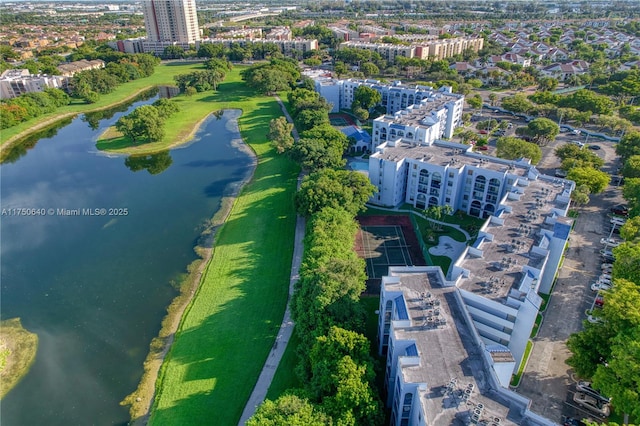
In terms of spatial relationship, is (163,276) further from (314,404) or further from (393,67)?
(393,67)

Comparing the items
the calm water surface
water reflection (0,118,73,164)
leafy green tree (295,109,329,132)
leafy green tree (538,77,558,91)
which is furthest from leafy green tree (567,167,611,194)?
water reflection (0,118,73,164)

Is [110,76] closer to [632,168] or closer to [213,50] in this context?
[213,50]

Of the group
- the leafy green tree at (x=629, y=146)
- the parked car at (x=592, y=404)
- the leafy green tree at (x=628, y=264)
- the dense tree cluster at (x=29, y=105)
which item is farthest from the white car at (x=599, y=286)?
the dense tree cluster at (x=29, y=105)

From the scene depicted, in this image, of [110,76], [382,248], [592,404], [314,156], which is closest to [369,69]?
[314,156]

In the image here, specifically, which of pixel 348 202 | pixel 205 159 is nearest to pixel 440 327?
pixel 348 202

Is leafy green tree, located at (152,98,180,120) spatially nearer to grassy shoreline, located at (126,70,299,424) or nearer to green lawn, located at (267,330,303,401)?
grassy shoreline, located at (126,70,299,424)

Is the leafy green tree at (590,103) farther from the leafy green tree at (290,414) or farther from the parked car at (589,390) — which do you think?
the leafy green tree at (290,414)
